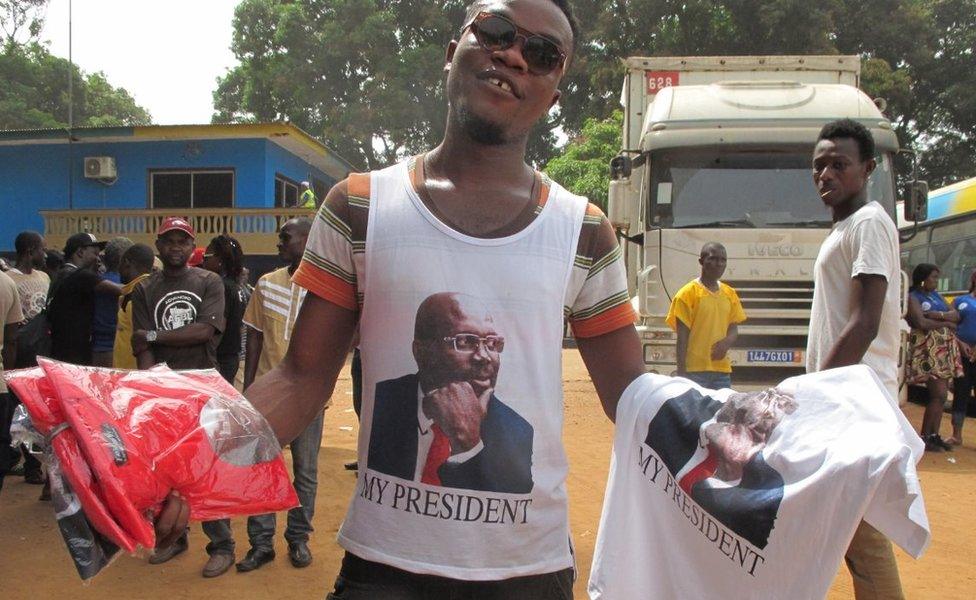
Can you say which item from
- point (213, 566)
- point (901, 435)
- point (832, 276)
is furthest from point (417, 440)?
point (213, 566)

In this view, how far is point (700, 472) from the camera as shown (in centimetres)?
174

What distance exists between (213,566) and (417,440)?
3471 mm

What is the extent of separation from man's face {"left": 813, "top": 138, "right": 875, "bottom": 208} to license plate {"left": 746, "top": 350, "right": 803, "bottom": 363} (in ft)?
19.1

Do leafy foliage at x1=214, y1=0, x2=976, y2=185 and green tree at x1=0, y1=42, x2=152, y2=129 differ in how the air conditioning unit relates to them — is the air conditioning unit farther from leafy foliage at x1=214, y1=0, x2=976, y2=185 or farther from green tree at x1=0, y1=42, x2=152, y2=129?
green tree at x1=0, y1=42, x2=152, y2=129

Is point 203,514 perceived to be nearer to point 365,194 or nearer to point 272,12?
point 365,194

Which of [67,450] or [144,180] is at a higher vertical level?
[144,180]

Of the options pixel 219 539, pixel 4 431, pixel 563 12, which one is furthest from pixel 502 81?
pixel 4 431

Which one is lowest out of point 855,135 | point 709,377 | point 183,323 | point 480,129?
point 709,377

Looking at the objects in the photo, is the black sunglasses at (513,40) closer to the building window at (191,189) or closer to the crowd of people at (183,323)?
the crowd of people at (183,323)

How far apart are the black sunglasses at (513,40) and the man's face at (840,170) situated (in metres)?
1.63

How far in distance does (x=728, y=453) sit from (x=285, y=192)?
22.6 metres

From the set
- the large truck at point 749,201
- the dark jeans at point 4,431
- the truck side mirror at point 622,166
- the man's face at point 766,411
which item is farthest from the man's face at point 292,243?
the truck side mirror at point 622,166

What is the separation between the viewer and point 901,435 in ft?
5.32

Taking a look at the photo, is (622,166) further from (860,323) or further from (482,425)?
(482,425)
